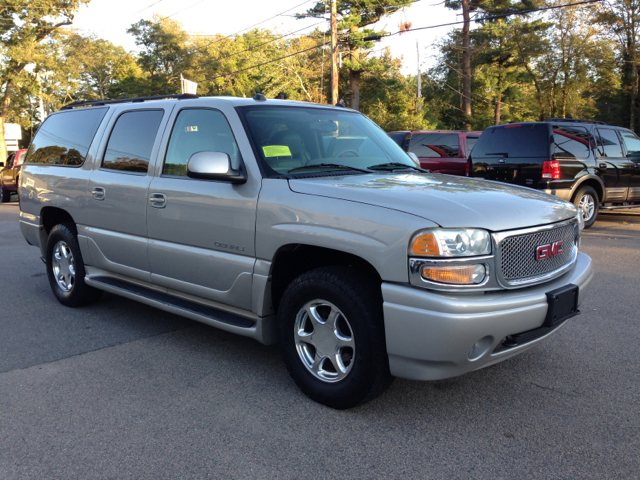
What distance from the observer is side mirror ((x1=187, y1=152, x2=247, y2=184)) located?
11.5ft

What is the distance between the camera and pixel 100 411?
3.28 metres

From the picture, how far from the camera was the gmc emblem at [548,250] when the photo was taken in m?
3.18

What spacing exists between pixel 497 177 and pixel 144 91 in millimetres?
55927

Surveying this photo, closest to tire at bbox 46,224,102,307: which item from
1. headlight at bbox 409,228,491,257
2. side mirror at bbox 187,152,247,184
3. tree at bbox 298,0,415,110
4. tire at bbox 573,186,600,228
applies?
side mirror at bbox 187,152,247,184

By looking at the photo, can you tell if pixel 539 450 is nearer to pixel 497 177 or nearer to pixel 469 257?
pixel 469 257

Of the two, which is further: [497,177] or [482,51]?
[482,51]

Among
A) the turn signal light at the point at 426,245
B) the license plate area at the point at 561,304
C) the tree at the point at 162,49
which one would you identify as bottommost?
the license plate area at the point at 561,304

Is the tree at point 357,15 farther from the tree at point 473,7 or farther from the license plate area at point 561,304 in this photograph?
the license plate area at point 561,304

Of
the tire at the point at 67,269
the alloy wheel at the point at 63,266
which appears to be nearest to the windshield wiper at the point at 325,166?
the tire at the point at 67,269

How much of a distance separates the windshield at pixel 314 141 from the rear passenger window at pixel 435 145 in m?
9.18

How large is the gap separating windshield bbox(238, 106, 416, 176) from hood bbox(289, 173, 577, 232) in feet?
0.92

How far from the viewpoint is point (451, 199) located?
3109mm

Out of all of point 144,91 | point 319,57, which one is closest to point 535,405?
point 319,57

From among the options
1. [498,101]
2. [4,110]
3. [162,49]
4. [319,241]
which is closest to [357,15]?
[498,101]
